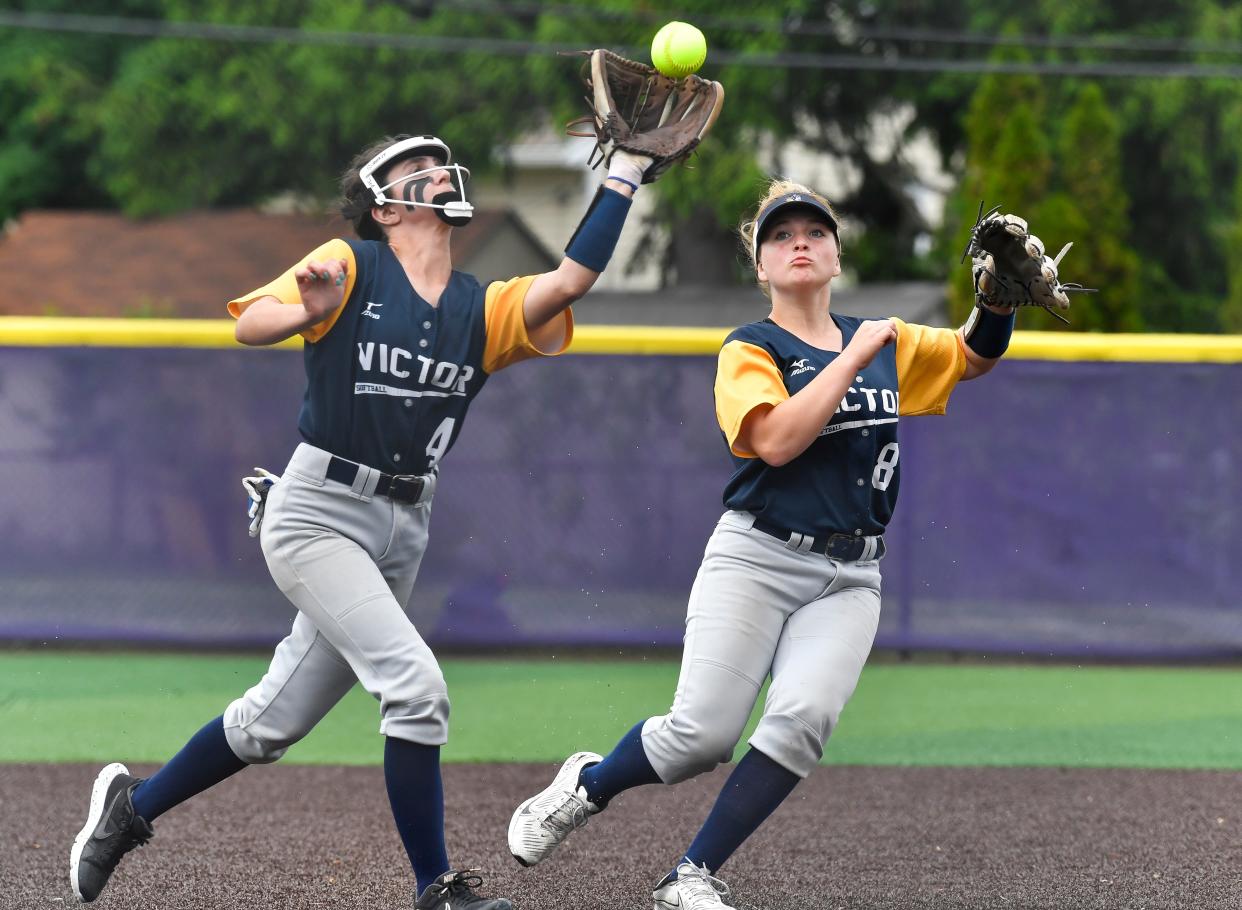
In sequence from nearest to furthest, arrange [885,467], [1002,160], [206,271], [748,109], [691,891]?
[691,891] → [885,467] → [1002,160] → [748,109] → [206,271]

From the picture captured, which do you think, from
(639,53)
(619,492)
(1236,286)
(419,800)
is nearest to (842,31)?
(639,53)

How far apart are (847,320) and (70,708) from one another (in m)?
3.93

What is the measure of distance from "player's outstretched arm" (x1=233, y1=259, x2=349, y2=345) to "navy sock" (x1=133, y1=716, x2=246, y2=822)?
977mm

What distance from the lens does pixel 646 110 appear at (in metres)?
3.67

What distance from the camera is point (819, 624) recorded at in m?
3.53

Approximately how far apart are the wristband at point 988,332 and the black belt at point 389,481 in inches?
54.8

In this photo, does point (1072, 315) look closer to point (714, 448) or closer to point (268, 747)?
point (714, 448)

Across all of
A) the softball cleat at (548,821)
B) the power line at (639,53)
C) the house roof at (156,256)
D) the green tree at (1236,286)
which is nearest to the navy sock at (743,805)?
the softball cleat at (548,821)

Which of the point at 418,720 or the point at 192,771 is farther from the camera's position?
the point at 192,771

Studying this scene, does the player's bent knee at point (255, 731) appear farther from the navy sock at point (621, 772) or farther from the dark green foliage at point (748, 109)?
the dark green foliage at point (748, 109)

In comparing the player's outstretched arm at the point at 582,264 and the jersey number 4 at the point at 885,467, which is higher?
the player's outstretched arm at the point at 582,264

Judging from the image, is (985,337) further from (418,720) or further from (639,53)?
(639,53)

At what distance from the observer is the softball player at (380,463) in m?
3.52

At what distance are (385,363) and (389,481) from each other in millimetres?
279
